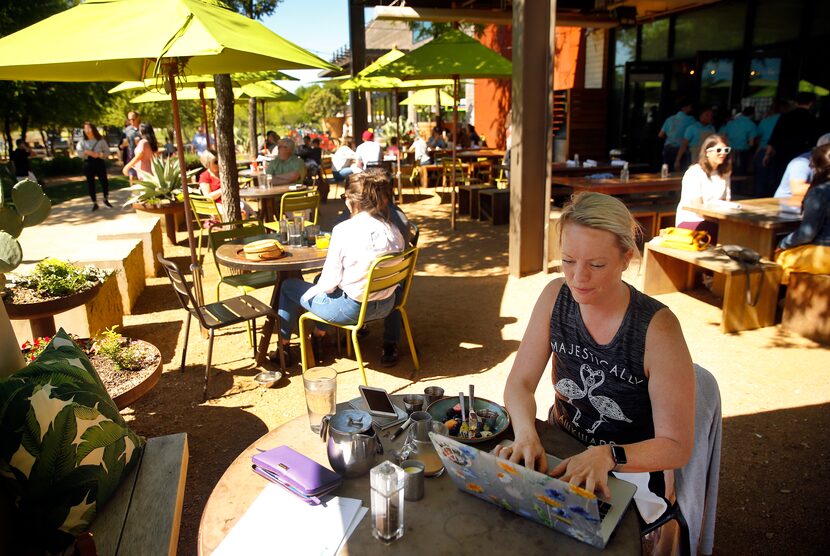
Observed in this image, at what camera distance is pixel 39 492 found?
1.68 metres

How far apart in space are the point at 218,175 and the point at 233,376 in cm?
472

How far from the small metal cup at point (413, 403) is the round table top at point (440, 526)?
14.3 inches

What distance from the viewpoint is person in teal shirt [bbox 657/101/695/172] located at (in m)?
9.59

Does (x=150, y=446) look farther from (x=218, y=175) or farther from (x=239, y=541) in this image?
(x=218, y=175)

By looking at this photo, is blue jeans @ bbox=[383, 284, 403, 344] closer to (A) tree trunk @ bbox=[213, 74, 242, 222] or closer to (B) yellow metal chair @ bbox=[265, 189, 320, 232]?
(B) yellow metal chair @ bbox=[265, 189, 320, 232]

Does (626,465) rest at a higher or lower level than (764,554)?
higher

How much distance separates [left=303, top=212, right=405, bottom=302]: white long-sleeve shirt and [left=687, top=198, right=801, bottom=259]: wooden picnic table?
3232mm

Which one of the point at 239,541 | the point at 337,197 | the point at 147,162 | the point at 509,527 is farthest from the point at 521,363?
the point at 337,197

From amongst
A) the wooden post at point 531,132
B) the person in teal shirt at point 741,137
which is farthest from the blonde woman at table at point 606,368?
the person in teal shirt at point 741,137

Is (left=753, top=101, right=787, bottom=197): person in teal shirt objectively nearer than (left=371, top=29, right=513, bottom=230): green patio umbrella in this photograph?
No

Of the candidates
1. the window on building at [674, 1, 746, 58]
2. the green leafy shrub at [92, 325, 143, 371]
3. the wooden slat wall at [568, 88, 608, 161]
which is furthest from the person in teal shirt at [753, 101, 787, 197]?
the green leafy shrub at [92, 325, 143, 371]

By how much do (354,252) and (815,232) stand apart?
3.49 m

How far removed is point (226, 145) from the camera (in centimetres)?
718

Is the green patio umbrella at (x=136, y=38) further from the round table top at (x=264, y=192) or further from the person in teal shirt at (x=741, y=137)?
the person in teal shirt at (x=741, y=137)
